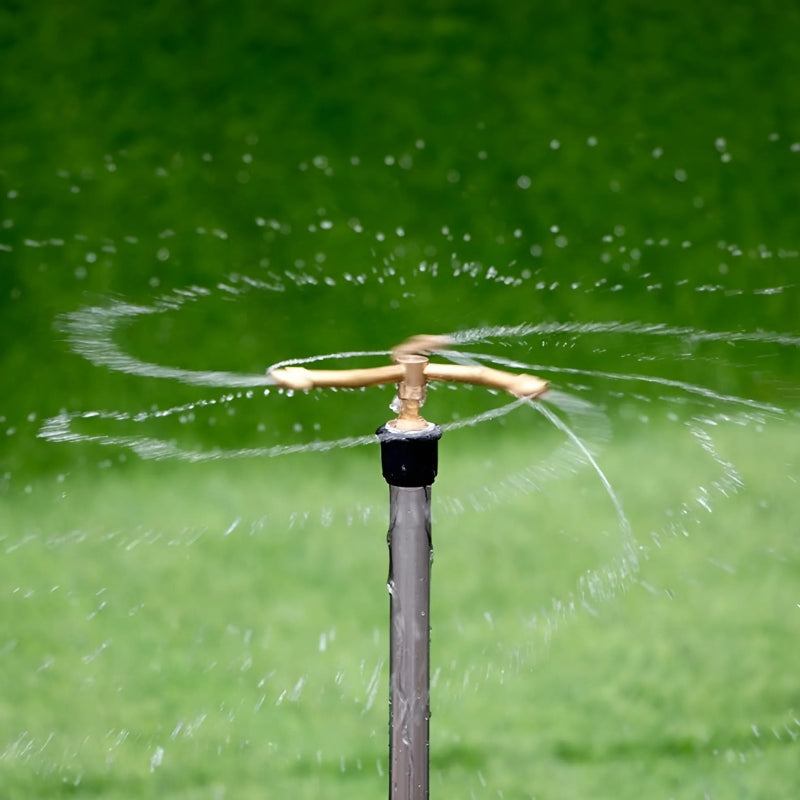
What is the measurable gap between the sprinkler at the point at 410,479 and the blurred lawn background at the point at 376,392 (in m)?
0.27

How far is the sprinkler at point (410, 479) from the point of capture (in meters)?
0.45

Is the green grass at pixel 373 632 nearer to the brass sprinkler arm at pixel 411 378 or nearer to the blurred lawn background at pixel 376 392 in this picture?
the blurred lawn background at pixel 376 392

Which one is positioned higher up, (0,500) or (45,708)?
(0,500)

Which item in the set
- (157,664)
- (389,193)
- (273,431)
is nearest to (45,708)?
(157,664)

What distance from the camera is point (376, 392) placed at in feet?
2.52

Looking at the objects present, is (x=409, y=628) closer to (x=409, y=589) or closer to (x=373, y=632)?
(x=409, y=589)

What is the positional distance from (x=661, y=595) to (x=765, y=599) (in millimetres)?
83

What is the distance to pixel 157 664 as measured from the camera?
0.78 meters

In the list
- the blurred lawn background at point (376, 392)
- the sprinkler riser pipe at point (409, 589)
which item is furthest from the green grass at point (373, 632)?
the sprinkler riser pipe at point (409, 589)

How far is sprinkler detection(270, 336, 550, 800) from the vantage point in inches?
17.8

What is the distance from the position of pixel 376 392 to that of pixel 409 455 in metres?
0.31

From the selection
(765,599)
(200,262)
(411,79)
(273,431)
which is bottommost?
(765,599)

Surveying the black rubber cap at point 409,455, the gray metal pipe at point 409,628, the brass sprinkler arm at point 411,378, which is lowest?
the gray metal pipe at point 409,628

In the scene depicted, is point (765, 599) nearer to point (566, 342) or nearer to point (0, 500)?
point (566, 342)
